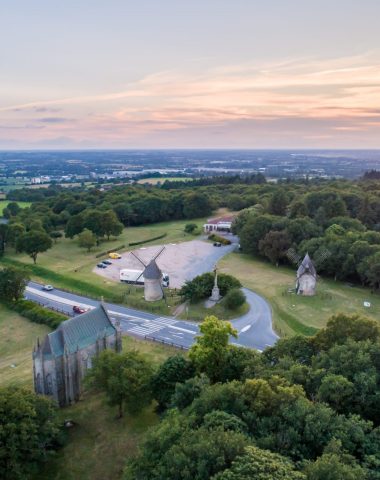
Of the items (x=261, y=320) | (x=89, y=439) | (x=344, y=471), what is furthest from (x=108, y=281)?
(x=344, y=471)

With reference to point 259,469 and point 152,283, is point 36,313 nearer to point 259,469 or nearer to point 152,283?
point 152,283

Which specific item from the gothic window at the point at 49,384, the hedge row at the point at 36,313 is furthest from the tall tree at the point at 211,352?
the hedge row at the point at 36,313

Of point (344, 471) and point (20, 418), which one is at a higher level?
point (344, 471)

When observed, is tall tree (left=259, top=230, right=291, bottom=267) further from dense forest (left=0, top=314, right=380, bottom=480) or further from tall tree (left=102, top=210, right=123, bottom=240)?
dense forest (left=0, top=314, right=380, bottom=480)

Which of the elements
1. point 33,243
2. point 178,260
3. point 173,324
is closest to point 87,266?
point 33,243

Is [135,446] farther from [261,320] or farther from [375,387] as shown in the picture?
[261,320]

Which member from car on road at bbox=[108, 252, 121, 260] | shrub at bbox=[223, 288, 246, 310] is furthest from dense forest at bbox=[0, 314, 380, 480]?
car on road at bbox=[108, 252, 121, 260]

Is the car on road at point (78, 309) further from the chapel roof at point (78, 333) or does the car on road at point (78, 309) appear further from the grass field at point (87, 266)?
the chapel roof at point (78, 333)
